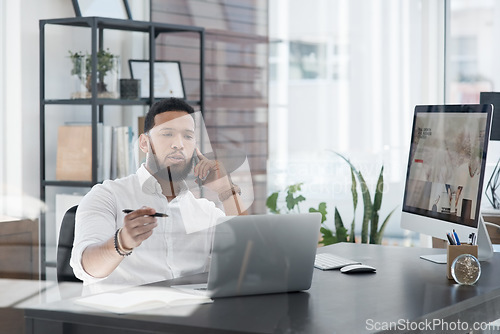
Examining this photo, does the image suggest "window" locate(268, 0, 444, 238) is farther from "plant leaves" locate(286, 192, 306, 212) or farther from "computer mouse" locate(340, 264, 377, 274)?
"computer mouse" locate(340, 264, 377, 274)

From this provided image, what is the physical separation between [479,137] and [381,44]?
215 cm

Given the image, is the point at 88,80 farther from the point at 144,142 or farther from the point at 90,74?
the point at 144,142

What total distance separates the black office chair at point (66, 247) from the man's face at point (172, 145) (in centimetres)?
30

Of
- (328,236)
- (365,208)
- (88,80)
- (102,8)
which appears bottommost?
(328,236)

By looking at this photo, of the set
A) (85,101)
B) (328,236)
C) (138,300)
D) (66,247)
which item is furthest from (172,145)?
(328,236)

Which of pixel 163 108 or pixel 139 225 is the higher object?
pixel 163 108

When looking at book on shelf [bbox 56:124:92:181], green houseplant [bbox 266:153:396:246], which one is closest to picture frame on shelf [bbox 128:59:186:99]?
book on shelf [bbox 56:124:92:181]

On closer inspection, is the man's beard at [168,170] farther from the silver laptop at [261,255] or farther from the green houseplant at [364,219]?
the green houseplant at [364,219]

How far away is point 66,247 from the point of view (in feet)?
7.00

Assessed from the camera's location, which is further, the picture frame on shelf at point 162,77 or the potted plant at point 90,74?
the picture frame on shelf at point 162,77

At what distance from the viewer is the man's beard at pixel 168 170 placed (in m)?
2.26

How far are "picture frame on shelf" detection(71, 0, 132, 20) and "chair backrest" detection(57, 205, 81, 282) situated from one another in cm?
197

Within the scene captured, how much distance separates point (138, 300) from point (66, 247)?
672mm

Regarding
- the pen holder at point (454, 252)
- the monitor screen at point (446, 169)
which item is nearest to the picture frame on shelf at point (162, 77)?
the monitor screen at point (446, 169)
